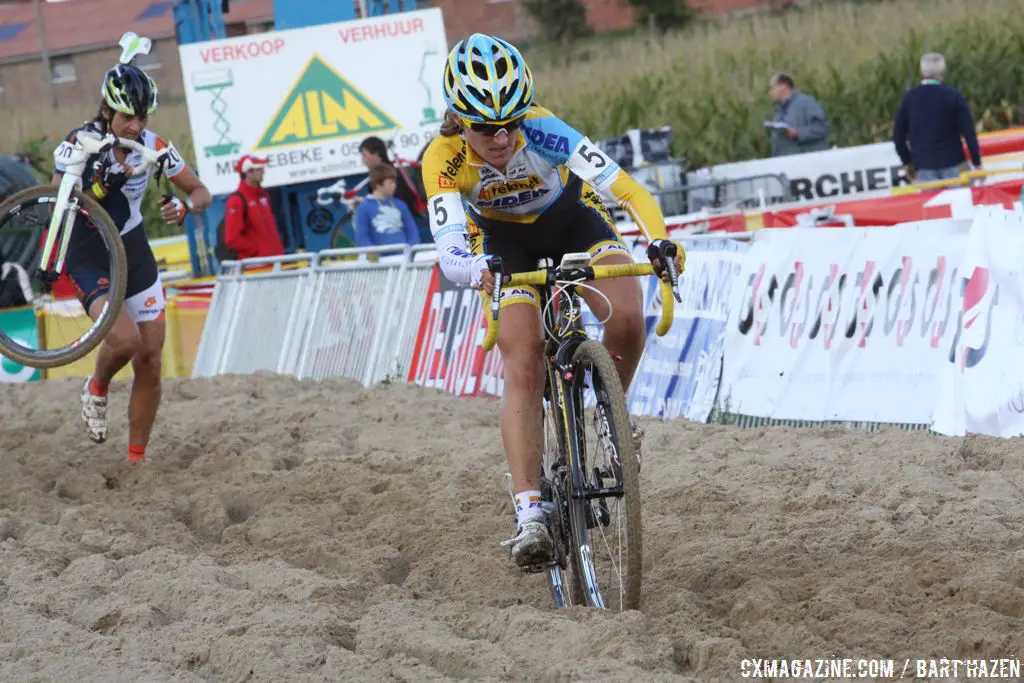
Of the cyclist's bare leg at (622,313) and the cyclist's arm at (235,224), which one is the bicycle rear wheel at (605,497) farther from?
the cyclist's arm at (235,224)

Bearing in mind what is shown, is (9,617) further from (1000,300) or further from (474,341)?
(474,341)

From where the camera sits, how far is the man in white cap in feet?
49.8

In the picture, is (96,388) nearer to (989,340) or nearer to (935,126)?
(989,340)

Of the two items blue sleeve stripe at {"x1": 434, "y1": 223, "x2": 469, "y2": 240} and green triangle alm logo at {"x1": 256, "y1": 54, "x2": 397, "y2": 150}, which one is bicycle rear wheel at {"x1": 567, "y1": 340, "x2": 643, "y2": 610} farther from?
green triangle alm logo at {"x1": 256, "y1": 54, "x2": 397, "y2": 150}

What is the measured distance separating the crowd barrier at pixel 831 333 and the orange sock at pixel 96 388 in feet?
11.3

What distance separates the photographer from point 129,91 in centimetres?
854

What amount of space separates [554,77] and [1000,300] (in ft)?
73.1

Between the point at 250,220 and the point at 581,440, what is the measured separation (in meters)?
10.2

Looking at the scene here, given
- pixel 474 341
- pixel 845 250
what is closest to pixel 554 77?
pixel 474 341

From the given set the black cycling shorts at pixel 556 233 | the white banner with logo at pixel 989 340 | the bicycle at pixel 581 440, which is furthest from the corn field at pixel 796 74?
the bicycle at pixel 581 440

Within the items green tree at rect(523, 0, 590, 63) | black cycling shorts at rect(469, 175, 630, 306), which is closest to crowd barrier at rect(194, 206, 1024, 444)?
black cycling shorts at rect(469, 175, 630, 306)

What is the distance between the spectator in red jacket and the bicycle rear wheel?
990cm

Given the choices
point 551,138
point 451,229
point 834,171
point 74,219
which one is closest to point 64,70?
point 834,171

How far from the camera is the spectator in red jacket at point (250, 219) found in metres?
15.2
